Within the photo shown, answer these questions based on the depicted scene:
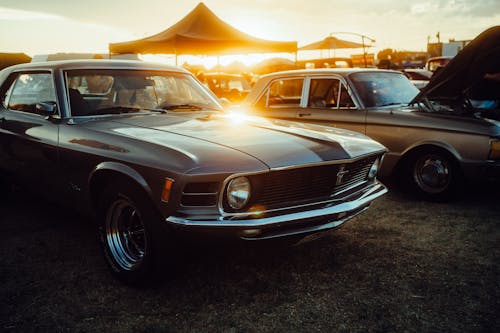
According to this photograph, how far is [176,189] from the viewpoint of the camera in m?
2.36

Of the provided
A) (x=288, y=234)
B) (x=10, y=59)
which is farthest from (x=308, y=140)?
(x=10, y=59)

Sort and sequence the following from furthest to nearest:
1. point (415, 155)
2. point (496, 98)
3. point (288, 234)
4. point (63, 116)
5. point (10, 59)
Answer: point (10, 59)
point (496, 98)
point (415, 155)
point (63, 116)
point (288, 234)

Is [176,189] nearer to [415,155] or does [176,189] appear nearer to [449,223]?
[449,223]

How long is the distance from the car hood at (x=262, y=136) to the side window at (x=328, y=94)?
2.09 meters

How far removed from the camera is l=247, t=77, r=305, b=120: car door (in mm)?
5910

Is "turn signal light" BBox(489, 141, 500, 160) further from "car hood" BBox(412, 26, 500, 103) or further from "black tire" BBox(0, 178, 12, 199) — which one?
"black tire" BBox(0, 178, 12, 199)

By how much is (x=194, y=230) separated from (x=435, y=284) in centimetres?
167

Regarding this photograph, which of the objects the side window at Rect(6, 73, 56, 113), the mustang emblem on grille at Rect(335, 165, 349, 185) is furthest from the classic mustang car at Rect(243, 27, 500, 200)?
the side window at Rect(6, 73, 56, 113)

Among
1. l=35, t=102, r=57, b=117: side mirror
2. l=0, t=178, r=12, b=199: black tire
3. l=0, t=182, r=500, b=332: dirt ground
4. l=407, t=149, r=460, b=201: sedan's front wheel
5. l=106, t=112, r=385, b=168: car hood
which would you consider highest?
l=35, t=102, r=57, b=117: side mirror

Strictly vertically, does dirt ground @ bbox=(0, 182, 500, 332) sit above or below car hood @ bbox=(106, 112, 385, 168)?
below

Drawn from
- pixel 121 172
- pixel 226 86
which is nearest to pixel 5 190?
pixel 121 172

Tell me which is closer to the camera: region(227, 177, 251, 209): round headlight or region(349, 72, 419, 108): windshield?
region(227, 177, 251, 209): round headlight

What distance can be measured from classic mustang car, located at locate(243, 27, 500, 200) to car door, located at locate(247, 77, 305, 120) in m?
0.01

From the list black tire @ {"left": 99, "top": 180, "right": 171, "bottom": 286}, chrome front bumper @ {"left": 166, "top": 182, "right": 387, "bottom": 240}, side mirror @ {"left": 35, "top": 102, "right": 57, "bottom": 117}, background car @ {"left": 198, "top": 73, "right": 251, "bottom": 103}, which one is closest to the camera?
chrome front bumper @ {"left": 166, "top": 182, "right": 387, "bottom": 240}
